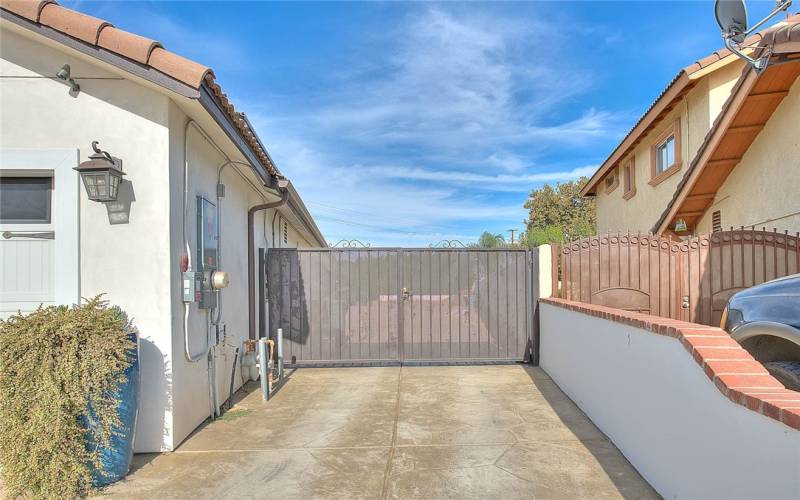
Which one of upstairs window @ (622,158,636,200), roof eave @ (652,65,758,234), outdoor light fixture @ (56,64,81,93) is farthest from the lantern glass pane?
upstairs window @ (622,158,636,200)

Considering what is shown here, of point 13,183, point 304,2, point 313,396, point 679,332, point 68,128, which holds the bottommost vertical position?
point 313,396

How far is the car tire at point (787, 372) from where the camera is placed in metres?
2.78

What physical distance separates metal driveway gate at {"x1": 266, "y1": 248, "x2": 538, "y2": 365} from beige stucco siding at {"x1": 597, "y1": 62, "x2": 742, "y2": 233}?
4.47 meters

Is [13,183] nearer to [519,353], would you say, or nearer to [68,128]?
[68,128]

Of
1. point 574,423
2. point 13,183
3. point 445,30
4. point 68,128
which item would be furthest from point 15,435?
point 445,30

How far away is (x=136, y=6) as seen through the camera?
7035mm

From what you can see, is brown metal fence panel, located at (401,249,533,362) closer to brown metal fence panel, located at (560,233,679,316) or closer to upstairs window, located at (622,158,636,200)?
brown metal fence panel, located at (560,233,679,316)

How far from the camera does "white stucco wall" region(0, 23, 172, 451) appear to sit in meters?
3.82

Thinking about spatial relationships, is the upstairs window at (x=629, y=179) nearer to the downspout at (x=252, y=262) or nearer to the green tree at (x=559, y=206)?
the downspout at (x=252, y=262)

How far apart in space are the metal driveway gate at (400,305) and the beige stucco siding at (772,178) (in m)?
3.40

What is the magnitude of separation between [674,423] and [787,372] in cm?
79

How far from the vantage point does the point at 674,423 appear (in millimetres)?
2920

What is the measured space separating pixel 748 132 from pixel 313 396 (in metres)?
7.42

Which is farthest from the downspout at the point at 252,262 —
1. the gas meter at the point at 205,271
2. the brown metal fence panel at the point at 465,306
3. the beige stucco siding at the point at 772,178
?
the beige stucco siding at the point at 772,178
